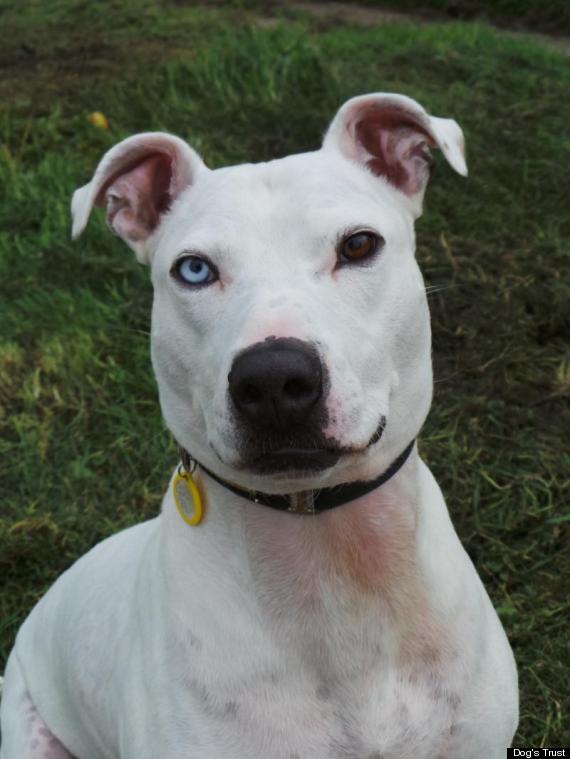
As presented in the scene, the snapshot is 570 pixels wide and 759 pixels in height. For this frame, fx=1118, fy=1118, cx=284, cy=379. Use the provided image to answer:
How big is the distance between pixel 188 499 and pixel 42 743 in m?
1.16

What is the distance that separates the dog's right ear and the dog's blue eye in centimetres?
42

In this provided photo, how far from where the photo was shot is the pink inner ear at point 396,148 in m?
3.12

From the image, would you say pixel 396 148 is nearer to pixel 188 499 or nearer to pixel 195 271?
pixel 195 271

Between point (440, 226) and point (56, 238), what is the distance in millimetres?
2212

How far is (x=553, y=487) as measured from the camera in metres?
4.73

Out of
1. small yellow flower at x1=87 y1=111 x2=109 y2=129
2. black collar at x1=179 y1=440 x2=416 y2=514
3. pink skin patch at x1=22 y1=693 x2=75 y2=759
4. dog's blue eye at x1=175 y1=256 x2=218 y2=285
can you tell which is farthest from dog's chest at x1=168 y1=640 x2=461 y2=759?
small yellow flower at x1=87 y1=111 x2=109 y2=129

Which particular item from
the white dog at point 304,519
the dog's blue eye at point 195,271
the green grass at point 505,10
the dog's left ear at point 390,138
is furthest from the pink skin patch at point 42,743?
the green grass at point 505,10

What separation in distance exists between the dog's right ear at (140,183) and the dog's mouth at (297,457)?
0.97 m

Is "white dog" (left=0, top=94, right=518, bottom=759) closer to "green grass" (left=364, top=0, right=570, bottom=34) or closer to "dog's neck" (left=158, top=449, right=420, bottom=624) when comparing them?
"dog's neck" (left=158, top=449, right=420, bottom=624)

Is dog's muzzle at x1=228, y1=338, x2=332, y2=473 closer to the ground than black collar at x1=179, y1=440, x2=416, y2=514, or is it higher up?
higher up

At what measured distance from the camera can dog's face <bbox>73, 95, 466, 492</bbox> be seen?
237 centimetres

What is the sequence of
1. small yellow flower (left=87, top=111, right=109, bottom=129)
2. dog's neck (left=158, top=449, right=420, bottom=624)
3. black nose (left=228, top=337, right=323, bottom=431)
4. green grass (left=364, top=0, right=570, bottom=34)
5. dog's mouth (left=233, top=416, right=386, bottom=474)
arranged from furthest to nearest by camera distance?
1. green grass (left=364, top=0, right=570, bottom=34)
2. small yellow flower (left=87, top=111, right=109, bottom=129)
3. dog's neck (left=158, top=449, right=420, bottom=624)
4. dog's mouth (left=233, top=416, right=386, bottom=474)
5. black nose (left=228, top=337, right=323, bottom=431)

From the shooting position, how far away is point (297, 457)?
95.9 inches

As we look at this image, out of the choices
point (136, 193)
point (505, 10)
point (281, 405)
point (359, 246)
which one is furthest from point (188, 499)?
point (505, 10)
